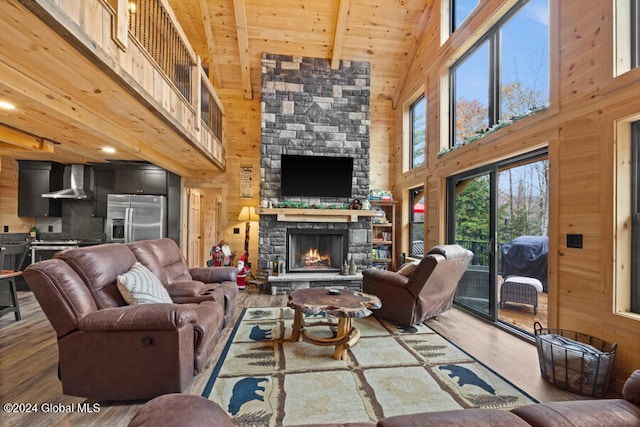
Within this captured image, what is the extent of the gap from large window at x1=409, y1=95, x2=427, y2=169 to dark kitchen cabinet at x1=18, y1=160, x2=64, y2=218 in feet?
22.2

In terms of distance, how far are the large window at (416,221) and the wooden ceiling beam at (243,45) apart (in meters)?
3.98

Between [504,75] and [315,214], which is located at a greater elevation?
[504,75]

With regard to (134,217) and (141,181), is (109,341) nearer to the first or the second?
(134,217)

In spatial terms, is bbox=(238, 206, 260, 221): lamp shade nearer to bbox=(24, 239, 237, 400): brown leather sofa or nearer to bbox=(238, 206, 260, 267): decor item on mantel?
bbox=(238, 206, 260, 267): decor item on mantel

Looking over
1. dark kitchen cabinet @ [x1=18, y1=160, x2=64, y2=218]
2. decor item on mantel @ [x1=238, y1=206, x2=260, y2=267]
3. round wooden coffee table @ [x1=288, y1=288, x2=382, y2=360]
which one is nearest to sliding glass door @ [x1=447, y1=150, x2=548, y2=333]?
round wooden coffee table @ [x1=288, y1=288, x2=382, y2=360]

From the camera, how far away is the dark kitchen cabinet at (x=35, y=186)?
519 centimetres

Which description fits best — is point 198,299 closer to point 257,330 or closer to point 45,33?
point 257,330

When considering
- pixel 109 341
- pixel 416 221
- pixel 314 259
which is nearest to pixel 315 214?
pixel 314 259

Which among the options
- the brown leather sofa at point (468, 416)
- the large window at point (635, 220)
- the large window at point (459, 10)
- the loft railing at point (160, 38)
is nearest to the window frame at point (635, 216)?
the large window at point (635, 220)

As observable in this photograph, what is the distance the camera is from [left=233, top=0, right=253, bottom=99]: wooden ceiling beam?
14.9 feet

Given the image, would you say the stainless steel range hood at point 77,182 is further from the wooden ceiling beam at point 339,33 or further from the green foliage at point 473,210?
the green foliage at point 473,210

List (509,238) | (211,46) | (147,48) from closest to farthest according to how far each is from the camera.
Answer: (147,48) < (509,238) < (211,46)

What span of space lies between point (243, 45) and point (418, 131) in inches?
144

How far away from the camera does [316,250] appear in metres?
5.60
